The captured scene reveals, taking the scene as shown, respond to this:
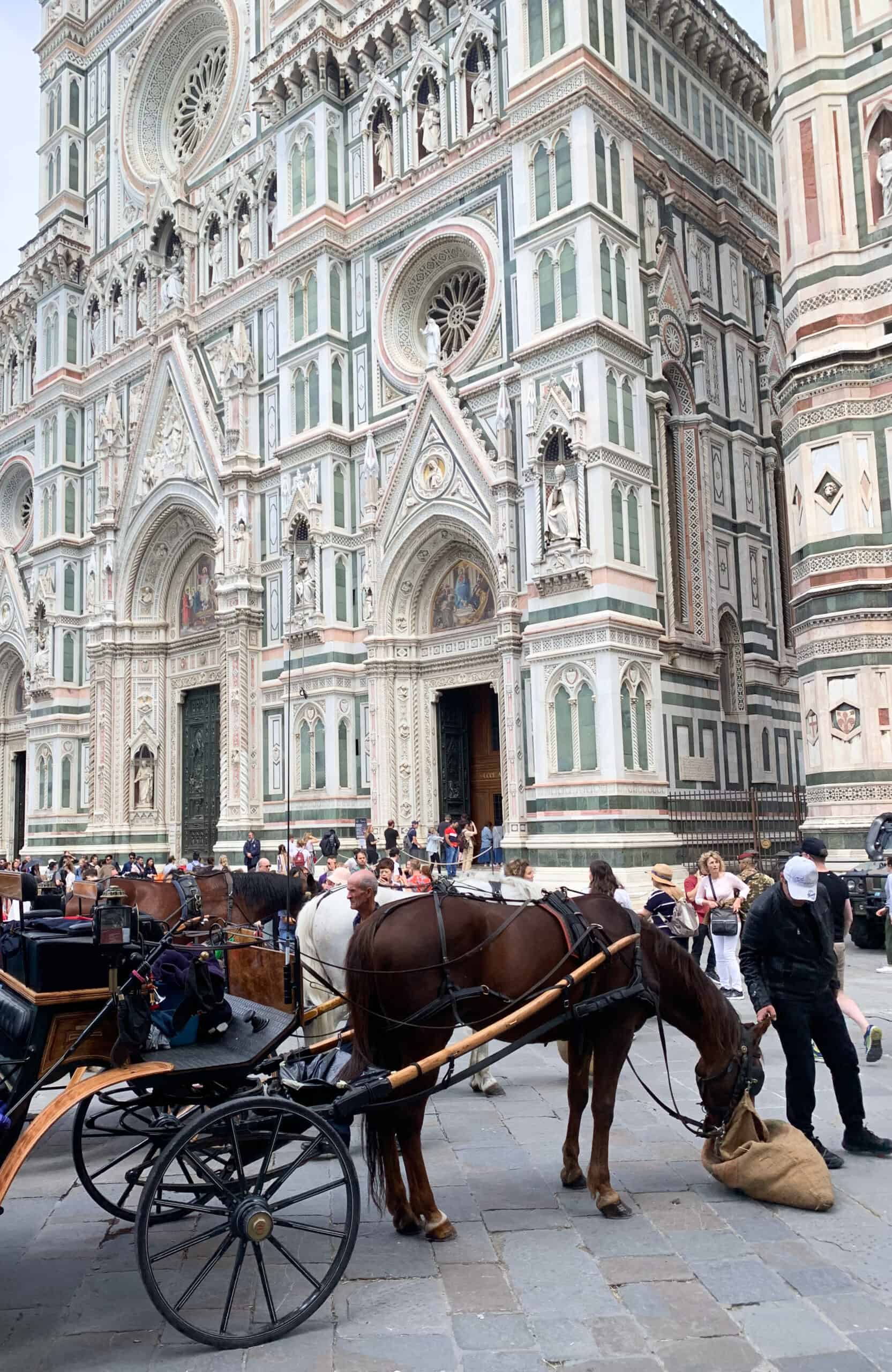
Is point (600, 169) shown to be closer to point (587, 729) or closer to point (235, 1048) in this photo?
point (587, 729)

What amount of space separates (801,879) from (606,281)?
16.5 m

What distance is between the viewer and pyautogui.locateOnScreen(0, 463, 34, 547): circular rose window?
3719 cm

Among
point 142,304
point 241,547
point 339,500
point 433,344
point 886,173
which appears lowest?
point 241,547

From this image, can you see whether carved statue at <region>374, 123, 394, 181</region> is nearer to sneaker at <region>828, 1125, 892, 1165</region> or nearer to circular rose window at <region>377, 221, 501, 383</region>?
circular rose window at <region>377, 221, 501, 383</region>

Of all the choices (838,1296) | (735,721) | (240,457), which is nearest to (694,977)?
(838,1296)

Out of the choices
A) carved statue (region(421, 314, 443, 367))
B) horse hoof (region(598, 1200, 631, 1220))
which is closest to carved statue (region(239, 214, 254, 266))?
carved statue (region(421, 314, 443, 367))

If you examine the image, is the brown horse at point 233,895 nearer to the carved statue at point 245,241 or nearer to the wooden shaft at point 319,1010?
the wooden shaft at point 319,1010

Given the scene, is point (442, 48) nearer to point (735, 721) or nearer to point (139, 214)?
point (139, 214)

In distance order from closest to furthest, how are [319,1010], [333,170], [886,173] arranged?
1. [319,1010]
2. [886,173]
3. [333,170]

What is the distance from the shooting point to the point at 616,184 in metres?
21.3

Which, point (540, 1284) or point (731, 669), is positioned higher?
point (731, 669)

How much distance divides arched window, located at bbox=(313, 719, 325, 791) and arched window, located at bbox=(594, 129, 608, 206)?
12.0 meters

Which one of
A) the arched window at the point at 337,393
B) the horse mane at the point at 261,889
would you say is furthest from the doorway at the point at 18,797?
the horse mane at the point at 261,889

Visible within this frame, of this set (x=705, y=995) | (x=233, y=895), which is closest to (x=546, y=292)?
(x=233, y=895)
